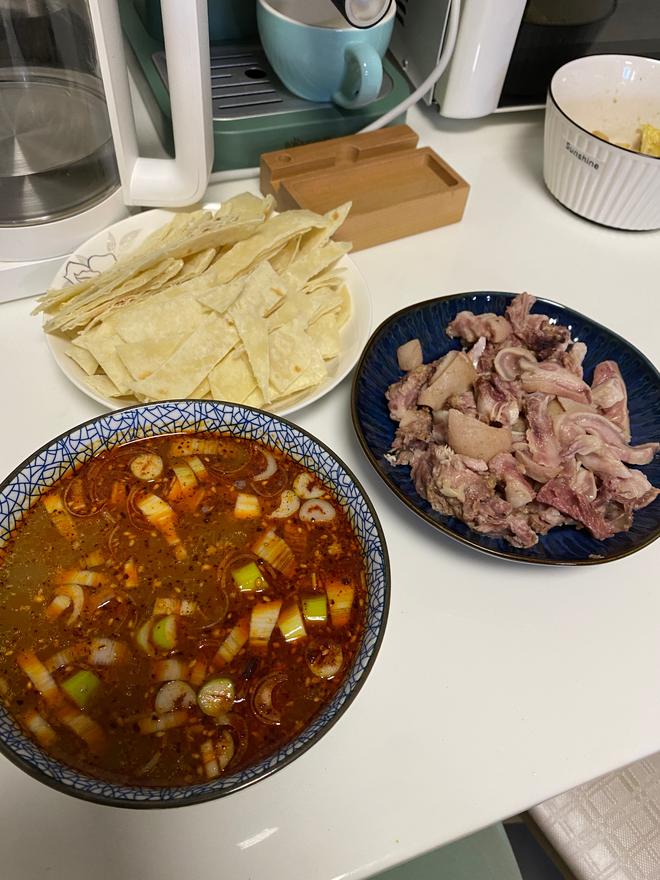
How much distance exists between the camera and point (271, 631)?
2.34 feet

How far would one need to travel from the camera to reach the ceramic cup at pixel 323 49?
3.76 feet

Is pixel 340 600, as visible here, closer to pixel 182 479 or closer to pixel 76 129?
pixel 182 479

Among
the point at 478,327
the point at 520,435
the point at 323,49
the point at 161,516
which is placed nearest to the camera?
the point at 161,516

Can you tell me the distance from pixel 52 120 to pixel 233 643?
82 cm

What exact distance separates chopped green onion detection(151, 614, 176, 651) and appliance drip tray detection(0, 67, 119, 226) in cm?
64

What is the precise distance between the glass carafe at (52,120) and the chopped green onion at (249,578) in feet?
2.04

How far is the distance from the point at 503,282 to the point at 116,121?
705 mm

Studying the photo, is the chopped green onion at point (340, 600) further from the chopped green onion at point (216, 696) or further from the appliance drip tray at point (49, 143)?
the appliance drip tray at point (49, 143)

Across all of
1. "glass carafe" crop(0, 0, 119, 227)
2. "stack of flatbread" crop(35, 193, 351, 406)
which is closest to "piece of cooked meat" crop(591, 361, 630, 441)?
"stack of flatbread" crop(35, 193, 351, 406)

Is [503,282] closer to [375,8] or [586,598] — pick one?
[375,8]

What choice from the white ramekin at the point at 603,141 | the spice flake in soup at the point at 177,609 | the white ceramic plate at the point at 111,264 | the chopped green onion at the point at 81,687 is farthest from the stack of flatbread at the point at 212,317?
the white ramekin at the point at 603,141

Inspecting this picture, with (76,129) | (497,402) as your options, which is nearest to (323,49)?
(76,129)

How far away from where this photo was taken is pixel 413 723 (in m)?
0.74

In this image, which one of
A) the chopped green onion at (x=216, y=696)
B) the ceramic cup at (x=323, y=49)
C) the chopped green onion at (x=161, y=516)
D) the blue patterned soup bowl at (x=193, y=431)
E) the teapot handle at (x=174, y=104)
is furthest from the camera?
the ceramic cup at (x=323, y=49)
